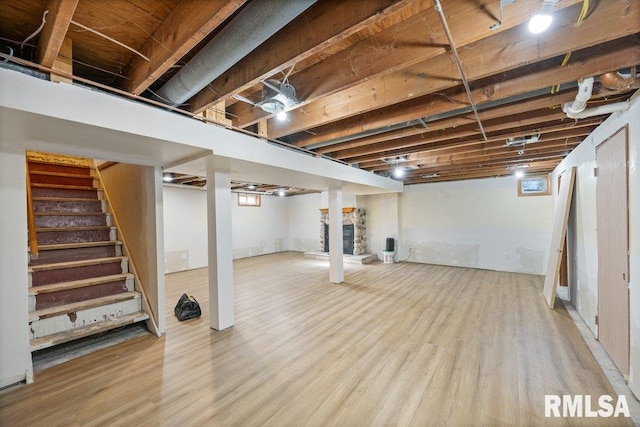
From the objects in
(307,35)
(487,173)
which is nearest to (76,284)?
(307,35)

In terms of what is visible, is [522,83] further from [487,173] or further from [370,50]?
[487,173]

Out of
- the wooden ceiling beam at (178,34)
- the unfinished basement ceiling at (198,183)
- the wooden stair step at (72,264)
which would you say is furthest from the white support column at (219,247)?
the unfinished basement ceiling at (198,183)

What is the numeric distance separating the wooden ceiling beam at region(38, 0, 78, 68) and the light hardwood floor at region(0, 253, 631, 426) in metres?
Result: 2.35

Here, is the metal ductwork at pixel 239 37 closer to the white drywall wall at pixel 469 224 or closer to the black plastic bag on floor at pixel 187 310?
the black plastic bag on floor at pixel 187 310

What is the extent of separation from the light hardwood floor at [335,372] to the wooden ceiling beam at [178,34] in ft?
7.64

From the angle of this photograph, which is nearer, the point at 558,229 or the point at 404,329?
the point at 404,329

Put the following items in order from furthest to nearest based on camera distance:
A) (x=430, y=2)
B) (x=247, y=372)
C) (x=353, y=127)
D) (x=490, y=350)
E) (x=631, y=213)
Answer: (x=353, y=127)
(x=490, y=350)
(x=247, y=372)
(x=631, y=213)
(x=430, y=2)

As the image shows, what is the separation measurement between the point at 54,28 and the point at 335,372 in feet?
9.52

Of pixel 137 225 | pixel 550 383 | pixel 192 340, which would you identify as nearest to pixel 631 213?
pixel 550 383

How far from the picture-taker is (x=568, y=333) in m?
2.91

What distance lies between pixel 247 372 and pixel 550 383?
2.52 metres

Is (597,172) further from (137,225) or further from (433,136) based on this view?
(137,225)

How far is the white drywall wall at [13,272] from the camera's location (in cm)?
208

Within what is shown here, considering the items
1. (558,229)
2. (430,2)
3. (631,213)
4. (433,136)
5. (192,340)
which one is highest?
(430,2)
